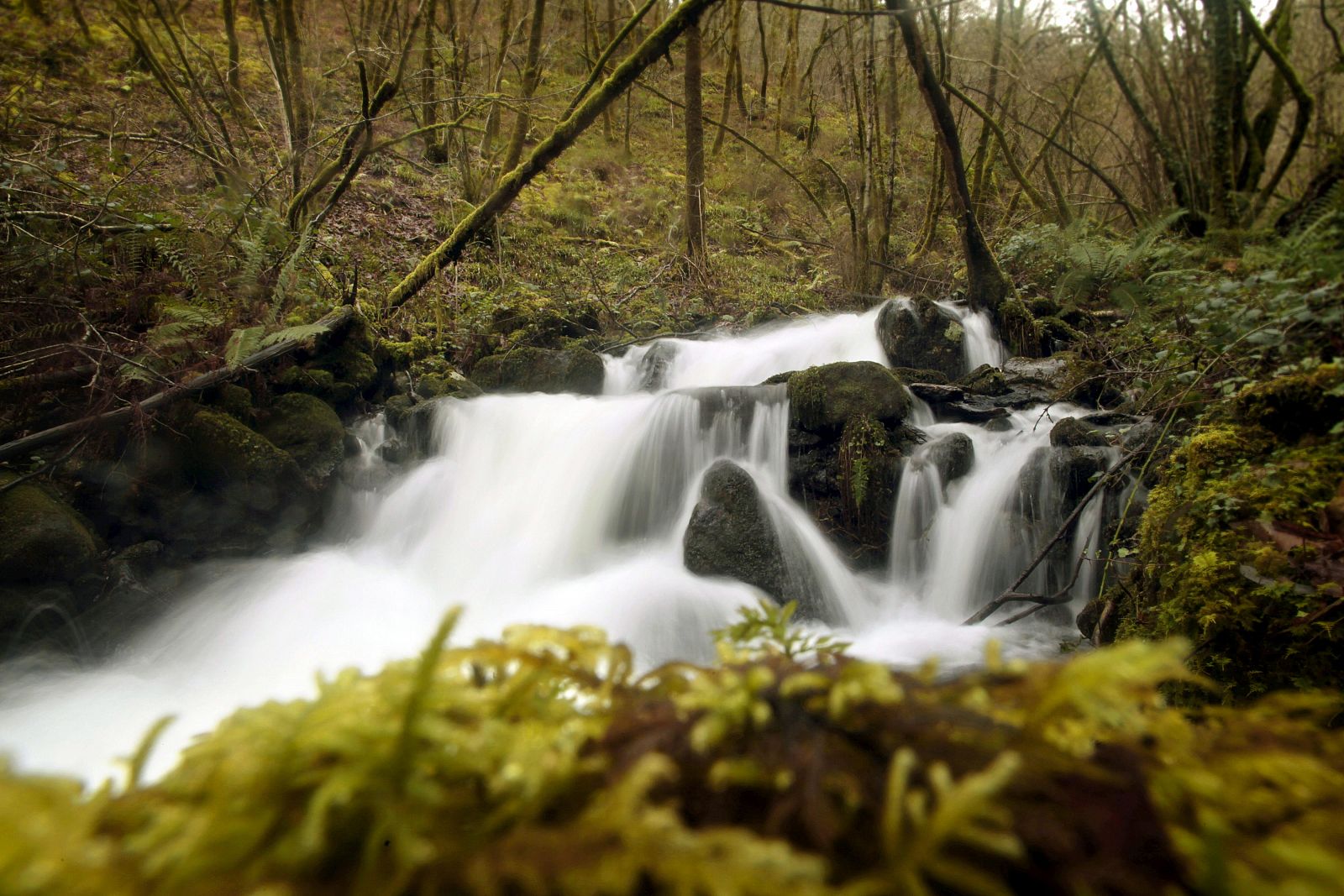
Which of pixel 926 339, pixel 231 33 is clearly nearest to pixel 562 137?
pixel 926 339

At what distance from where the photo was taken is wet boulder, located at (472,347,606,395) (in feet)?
29.7

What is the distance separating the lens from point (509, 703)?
0.78m

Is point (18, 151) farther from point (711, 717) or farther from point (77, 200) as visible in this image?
point (711, 717)

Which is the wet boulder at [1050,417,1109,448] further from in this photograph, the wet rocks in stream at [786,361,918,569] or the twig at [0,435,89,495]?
the twig at [0,435,89,495]

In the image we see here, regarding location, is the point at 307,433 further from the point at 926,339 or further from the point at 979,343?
the point at 979,343

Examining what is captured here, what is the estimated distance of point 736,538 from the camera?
5227 millimetres

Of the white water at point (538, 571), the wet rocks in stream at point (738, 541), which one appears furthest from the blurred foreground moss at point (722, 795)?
the wet rocks in stream at point (738, 541)

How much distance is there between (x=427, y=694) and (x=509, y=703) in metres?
0.12

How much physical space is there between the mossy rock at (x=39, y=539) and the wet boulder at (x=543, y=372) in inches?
195

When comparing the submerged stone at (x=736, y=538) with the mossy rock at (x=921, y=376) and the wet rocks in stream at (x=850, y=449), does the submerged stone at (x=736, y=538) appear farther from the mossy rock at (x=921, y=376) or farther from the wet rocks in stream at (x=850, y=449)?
the mossy rock at (x=921, y=376)

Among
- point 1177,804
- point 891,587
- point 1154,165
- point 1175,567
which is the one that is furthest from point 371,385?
point 1154,165

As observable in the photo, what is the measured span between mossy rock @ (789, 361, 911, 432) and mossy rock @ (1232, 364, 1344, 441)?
351 centimetres

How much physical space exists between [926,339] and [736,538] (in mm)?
5321

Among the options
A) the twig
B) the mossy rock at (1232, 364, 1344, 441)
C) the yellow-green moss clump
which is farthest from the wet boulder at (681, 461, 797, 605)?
the twig
